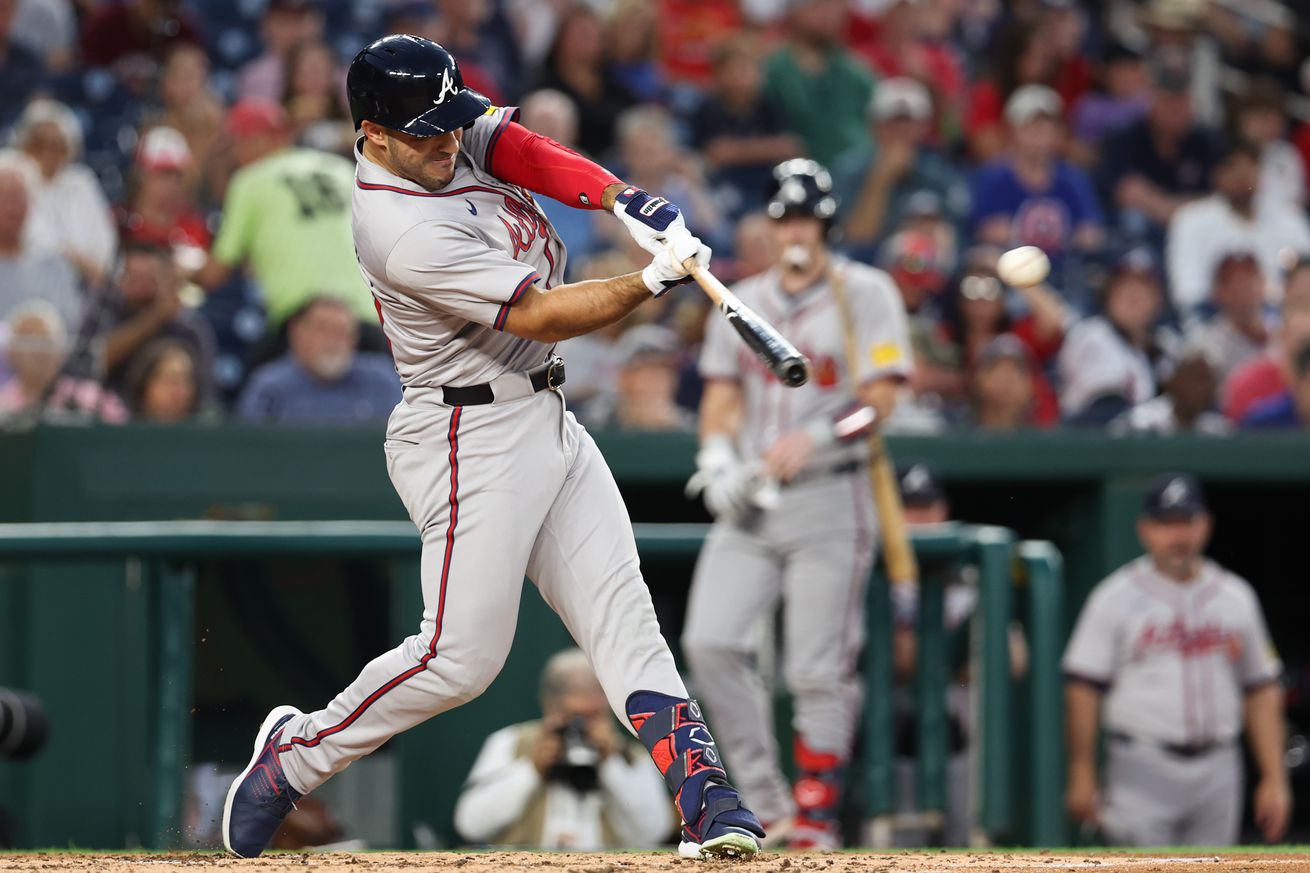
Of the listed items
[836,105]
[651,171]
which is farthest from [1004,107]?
[651,171]

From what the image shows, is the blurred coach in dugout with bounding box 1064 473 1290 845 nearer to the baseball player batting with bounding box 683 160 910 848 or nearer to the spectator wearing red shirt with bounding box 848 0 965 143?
the baseball player batting with bounding box 683 160 910 848

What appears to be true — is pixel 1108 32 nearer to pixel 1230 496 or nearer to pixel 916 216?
pixel 916 216

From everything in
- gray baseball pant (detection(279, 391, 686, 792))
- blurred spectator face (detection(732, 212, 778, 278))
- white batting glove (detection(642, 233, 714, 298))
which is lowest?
gray baseball pant (detection(279, 391, 686, 792))

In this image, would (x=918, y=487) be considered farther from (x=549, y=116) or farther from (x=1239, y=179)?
(x=1239, y=179)

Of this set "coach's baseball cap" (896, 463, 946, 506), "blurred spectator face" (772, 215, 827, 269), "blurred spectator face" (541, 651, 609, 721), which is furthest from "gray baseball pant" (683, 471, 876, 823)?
"coach's baseball cap" (896, 463, 946, 506)

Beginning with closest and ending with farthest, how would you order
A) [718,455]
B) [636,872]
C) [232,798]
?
1. [636,872]
2. [232,798]
3. [718,455]

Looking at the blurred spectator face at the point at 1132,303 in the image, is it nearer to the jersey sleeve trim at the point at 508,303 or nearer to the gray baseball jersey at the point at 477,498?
the gray baseball jersey at the point at 477,498

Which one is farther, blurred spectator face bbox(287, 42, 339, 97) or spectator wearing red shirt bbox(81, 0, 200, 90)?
spectator wearing red shirt bbox(81, 0, 200, 90)

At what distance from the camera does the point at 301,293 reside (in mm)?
7289

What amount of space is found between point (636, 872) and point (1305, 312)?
17.3 feet

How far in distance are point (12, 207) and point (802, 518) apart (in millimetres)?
3497

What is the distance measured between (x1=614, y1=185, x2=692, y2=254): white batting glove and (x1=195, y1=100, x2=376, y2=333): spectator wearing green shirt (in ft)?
11.6

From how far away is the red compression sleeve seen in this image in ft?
12.6

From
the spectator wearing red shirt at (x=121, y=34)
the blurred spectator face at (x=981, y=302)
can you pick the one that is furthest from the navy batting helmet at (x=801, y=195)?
the spectator wearing red shirt at (x=121, y=34)
